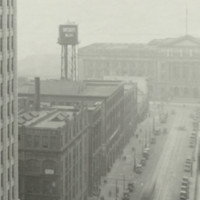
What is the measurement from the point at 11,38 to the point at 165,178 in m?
46.8

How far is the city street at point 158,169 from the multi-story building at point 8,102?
93.4 feet

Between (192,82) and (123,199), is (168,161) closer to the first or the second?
(123,199)

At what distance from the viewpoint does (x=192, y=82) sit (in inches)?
7864

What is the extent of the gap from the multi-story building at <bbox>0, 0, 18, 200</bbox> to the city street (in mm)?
28482

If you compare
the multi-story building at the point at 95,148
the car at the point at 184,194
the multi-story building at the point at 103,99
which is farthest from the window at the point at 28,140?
the multi-story building at the point at 103,99

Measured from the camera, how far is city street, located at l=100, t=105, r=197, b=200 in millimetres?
90000

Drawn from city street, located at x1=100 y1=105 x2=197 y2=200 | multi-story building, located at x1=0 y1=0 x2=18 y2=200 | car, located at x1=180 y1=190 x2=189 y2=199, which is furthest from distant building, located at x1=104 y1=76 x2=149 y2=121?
multi-story building, located at x1=0 y1=0 x2=18 y2=200

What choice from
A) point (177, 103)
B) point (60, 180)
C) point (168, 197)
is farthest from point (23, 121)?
point (177, 103)

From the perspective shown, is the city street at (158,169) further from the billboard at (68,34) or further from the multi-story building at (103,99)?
the billboard at (68,34)

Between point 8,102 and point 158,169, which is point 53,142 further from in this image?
point 158,169

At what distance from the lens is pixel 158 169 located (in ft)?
339

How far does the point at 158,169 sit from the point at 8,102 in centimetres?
4928

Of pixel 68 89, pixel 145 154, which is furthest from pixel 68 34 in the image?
pixel 145 154

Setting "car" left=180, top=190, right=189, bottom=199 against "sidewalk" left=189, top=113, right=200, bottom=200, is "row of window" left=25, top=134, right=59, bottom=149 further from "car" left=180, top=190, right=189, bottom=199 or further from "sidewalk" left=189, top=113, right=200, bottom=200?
"sidewalk" left=189, top=113, right=200, bottom=200
